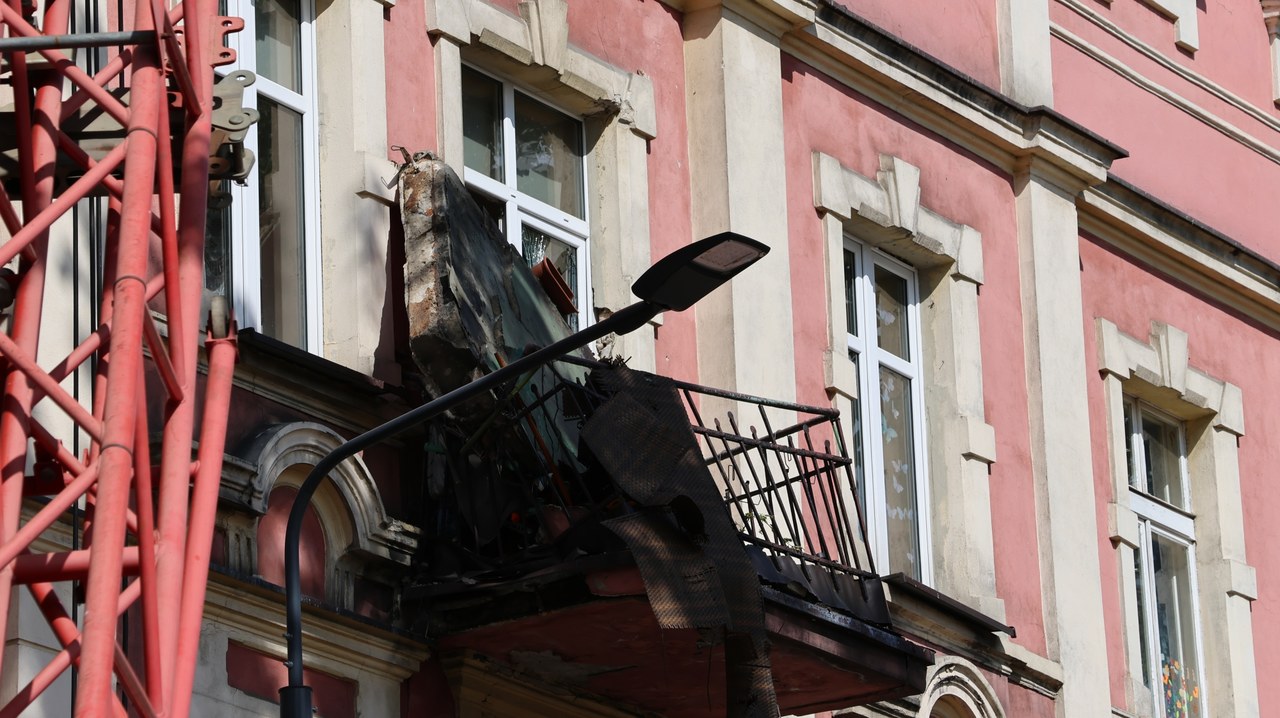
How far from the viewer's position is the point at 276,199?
14539 mm

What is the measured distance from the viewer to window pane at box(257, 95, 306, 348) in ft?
47.0

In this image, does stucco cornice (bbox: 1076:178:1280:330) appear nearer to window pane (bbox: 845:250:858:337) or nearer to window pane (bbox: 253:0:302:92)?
window pane (bbox: 845:250:858:337)

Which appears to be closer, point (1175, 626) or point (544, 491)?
point (544, 491)

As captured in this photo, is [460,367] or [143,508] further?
[460,367]

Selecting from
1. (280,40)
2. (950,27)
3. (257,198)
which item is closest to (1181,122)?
(950,27)

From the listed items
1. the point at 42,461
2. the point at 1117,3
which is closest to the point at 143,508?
the point at 42,461

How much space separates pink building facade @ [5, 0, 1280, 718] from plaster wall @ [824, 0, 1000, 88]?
3 cm

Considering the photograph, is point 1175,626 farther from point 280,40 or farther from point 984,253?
point 280,40

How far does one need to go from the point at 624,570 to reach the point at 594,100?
3719mm

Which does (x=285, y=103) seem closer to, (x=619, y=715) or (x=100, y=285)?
(x=100, y=285)

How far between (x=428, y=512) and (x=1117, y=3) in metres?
8.63

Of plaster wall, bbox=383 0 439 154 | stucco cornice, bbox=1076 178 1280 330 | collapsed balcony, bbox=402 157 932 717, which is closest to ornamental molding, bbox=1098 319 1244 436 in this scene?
stucco cornice, bbox=1076 178 1280 330

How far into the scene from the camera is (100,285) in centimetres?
1284

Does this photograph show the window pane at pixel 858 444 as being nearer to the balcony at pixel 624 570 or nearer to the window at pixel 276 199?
the balcony at pixel 624 570
